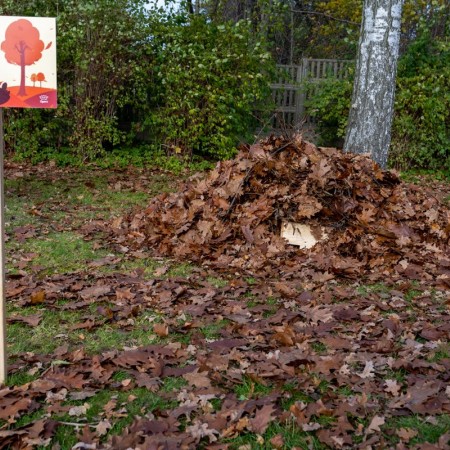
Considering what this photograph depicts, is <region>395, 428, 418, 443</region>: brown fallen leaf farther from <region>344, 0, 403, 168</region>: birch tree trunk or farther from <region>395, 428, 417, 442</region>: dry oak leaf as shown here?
<region>344, 0, 403, 168</region>: birch tree trunk

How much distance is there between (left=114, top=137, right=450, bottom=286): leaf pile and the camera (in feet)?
19.0

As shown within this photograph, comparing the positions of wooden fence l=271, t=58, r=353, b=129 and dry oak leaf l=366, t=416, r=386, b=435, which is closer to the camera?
dry oak leaf l=366, t=416, r=386, b=435

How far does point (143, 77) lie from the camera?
11.7m

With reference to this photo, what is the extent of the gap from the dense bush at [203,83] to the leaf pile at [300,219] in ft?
16.1

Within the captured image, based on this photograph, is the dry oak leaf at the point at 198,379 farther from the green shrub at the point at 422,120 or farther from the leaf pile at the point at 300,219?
the green shrub at the point at 422,120

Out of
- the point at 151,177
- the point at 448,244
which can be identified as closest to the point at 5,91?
the point at 448,244

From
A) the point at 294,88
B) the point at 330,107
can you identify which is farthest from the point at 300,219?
the point at 294,88

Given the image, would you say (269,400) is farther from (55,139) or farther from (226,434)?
(55,139)

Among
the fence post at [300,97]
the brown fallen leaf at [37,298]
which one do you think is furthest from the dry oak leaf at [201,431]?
the fence post at [300,97]

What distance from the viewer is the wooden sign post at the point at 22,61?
318 cm

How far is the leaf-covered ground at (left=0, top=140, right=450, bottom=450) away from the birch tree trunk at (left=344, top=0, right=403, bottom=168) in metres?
1.13

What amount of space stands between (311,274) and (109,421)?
2.86m

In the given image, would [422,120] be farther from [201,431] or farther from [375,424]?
[201,431]

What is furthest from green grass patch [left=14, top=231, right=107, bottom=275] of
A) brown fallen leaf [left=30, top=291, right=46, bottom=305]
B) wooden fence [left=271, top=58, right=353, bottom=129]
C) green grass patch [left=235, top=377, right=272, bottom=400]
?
wooden fence [left=271, top=58, right=353, bottom=129]
